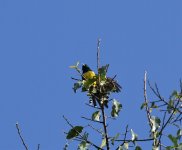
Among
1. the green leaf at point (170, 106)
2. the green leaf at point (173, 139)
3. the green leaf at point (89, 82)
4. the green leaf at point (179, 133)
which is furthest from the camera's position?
the green leaf at point (170, 106)

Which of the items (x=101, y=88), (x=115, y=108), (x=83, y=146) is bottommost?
(x=83, y=146)

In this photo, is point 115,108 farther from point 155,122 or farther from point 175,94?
point 175,94

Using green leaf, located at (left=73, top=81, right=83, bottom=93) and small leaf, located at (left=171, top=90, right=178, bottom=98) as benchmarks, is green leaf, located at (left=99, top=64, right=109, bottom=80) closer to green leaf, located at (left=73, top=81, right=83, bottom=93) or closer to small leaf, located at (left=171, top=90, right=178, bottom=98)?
green leaf, located at (left=73, top=81, right=83, bottom=93)

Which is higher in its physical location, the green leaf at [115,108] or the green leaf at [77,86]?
the green leaf at [77,86]

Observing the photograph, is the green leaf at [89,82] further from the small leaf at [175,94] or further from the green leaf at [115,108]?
the small leaf at [175,94]

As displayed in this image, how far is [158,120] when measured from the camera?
329 cm

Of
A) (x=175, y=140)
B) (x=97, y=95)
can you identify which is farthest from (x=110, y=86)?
(x=175, y=140)

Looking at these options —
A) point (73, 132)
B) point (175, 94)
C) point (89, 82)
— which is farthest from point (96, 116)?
point (175, 94)

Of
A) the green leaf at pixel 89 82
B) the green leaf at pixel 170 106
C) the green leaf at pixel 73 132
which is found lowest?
the green leaf at pixel 73 132

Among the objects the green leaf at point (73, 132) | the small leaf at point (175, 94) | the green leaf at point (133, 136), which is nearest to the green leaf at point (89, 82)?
the green leaf at point (73, 132)

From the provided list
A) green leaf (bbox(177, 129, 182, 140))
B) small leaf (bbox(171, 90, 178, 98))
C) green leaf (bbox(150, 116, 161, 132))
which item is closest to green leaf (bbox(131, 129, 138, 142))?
green leaf (bbox(150, 116, 161, 132))

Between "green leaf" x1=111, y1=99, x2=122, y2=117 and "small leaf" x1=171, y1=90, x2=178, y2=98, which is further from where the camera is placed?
"small leaf" x1=171, y1=90, x2=178, y2=98

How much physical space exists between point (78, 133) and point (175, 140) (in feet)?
2.12

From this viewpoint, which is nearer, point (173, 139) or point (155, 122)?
point (173, 139)
